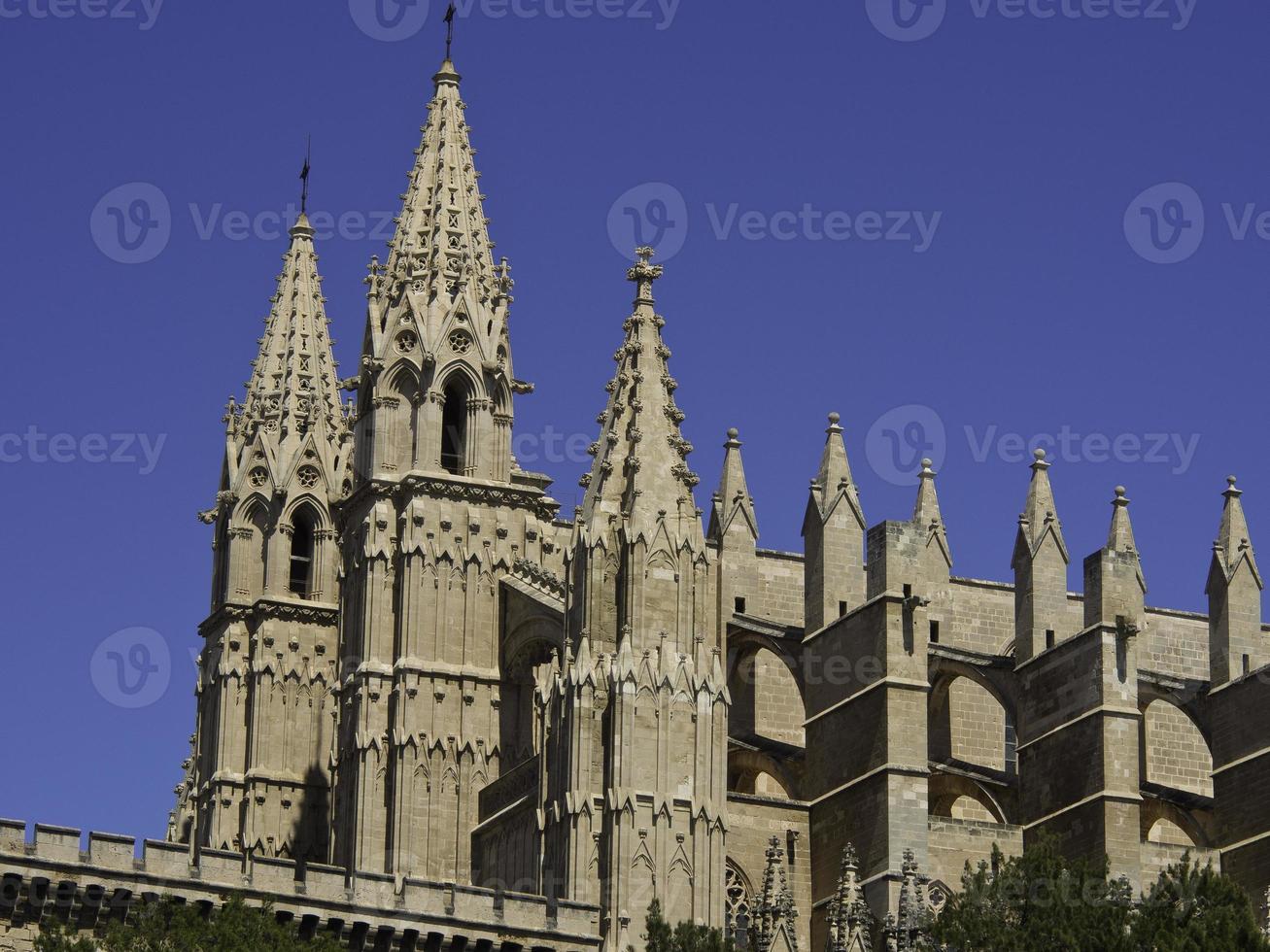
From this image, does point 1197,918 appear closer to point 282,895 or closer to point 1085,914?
point 1085,914

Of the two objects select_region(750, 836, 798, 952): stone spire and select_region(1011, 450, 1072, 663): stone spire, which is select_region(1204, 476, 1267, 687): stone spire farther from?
select_region(750, 836, 798, 952): stone spire

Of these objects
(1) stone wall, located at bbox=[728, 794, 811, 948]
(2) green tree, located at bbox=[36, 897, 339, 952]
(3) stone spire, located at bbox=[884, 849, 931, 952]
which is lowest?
(2) green tree, located at bbox=[36, 897, 339, 952]

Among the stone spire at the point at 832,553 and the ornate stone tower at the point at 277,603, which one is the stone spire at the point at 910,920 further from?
the ornate stone tower at the point at 277,603

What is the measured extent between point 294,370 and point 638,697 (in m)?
19.1

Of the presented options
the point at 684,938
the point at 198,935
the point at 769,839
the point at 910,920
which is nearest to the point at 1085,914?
the point at 910,920

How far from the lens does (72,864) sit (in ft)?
210

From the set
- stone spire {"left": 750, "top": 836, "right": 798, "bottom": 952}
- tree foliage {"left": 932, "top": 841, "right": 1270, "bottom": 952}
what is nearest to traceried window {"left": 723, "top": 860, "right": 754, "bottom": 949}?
stone spire {"left": 750, "top": 836, "right": 798, "bottom": 952}

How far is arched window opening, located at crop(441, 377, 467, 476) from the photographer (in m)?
76.4

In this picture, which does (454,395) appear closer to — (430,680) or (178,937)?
(430,680)

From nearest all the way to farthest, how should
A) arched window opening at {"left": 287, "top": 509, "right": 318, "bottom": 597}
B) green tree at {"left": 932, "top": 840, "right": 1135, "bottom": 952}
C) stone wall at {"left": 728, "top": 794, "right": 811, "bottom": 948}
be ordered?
green tree at {"left": 932, "top": 840, "right": 1135, "bottom": 952} → stone wall at {"left": 728, "top": 794, "right": 811, "bottom": 948} → arched window opening at {"left": 287, "top": 509, "right": 318, "bottom": 597}

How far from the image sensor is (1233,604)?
76188 mm

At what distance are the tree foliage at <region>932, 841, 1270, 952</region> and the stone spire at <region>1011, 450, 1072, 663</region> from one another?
1365 cm

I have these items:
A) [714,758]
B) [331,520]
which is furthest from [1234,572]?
[331,520]

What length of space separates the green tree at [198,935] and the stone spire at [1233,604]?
846 inches
